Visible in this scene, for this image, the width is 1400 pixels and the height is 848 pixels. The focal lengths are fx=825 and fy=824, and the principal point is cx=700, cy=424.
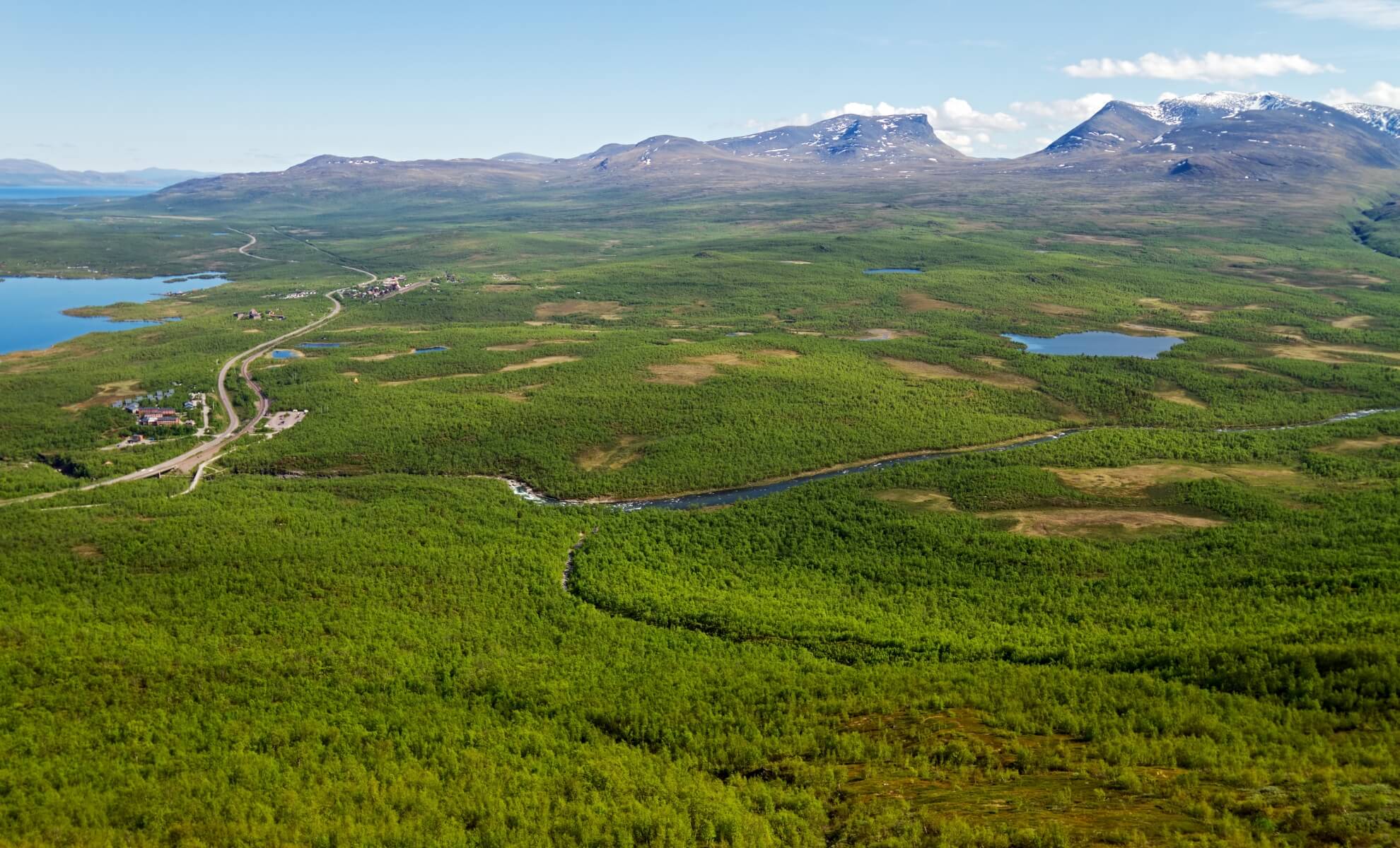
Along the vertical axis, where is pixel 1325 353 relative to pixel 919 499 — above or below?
above

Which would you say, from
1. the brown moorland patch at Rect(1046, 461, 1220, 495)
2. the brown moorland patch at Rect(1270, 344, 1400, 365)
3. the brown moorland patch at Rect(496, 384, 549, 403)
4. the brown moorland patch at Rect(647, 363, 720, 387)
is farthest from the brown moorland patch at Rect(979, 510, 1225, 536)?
the brown moorland patch at Rect(1270, 344, 1400, 365)

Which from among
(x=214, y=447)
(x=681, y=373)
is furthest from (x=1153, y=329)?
(x=214, y=447)

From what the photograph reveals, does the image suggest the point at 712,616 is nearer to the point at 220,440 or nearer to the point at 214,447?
the point at 214,447

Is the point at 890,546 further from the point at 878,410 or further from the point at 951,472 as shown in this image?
the point at 878,410

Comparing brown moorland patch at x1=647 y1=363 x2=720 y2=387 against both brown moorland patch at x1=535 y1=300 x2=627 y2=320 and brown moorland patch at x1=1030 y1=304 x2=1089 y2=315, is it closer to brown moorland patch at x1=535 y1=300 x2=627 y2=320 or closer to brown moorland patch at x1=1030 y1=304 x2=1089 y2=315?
brown moorland patch at x1=535 y1=300 x2=627 y2=320

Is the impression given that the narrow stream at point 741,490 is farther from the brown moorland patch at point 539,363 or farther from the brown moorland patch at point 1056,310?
the brown moorland patch at point 1056,310

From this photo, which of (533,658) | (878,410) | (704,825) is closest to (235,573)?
(533,658)
